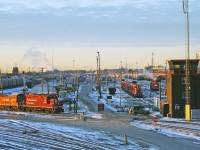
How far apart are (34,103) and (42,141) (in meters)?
37.1

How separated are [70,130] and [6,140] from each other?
1075 cm

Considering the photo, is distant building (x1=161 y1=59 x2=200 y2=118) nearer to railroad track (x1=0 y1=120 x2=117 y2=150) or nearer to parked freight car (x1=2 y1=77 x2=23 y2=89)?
railroad track (x1=0 y1=120 x2=117 y2=150)

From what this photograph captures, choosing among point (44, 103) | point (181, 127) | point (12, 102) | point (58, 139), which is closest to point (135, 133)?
point (181, 127)

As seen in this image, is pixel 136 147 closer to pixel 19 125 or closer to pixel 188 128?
pixel 188 128

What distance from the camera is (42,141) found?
3672cm

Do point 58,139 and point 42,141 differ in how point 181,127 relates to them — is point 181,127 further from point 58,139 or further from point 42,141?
point 42,141

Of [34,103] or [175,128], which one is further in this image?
[34,103]

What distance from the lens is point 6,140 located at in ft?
119

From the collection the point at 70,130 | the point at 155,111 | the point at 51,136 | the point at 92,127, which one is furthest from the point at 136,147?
the point at 155,111

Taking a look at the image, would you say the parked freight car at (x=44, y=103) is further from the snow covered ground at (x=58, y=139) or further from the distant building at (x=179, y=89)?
the snow covered ground at (x=58, y=139)

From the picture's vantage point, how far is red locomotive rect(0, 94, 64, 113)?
70.5m

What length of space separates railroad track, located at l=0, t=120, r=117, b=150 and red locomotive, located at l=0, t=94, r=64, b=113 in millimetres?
24807

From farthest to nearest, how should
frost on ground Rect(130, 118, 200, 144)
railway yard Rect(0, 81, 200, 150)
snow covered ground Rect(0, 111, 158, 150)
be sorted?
frost on ground Rect(130, 118, 200, 144) → railway yard Rect(0, 81, 200, 150) → snow covered ground Rect(0, 111, 158, 150)

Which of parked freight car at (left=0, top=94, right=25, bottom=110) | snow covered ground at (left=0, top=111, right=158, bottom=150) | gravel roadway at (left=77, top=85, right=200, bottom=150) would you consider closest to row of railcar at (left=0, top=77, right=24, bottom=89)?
parked freight car at (left=0, top=94, right=25, bottom=110)
